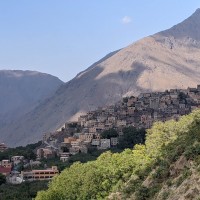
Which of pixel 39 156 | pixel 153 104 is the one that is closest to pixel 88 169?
pixel 39 156

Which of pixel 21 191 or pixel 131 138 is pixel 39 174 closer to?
pixel 21 191

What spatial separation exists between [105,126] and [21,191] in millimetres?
48012

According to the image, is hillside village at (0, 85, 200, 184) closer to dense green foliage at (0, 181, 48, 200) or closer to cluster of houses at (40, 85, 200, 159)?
cluster of houses at (40, 85, 200, 159)

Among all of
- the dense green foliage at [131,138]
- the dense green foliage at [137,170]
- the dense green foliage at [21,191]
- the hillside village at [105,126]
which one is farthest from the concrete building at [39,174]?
the dense green foliage at [137,170]

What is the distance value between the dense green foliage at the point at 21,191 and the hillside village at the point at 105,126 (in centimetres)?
705

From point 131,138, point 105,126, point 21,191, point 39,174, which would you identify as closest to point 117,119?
point 105,126

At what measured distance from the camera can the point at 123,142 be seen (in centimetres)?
8400

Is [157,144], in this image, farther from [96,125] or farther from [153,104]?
[153,104]

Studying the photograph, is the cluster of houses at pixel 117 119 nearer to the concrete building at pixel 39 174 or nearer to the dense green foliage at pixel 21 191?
the concrete building at pixel 39 174

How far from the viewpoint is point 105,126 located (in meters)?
102

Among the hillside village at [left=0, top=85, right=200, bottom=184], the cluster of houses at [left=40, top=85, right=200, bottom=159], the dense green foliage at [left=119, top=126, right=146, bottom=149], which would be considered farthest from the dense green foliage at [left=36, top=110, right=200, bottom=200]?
the cluster of houses at [left=40, top=85, right=200, bottom=159]

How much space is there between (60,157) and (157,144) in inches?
1813

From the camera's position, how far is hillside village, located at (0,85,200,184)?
80938 millimetres

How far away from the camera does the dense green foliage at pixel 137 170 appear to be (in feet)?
76.4
